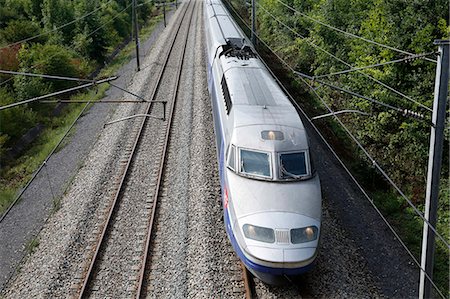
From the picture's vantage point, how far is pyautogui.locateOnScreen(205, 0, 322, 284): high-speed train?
10688 millimetres

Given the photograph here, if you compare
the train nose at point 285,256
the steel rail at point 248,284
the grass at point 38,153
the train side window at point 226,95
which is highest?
the train side window at point 226,95

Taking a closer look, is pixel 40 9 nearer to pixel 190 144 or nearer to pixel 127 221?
pixel 190 144

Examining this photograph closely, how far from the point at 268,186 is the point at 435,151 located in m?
4.33

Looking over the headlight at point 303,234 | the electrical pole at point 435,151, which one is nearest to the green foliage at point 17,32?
the headlight at point 303,234

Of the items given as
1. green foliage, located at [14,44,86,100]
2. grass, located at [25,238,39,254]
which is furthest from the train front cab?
green foliage, located at [14,44,86,100]

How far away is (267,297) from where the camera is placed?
37.0 feet

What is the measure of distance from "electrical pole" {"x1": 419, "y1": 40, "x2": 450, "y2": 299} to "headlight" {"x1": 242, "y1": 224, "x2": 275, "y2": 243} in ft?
11.4

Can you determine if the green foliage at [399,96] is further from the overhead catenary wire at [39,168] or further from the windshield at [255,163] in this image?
the overhead catenary wire at [39,168]

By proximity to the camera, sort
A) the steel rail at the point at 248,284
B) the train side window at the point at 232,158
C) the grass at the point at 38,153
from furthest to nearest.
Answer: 1. the grass at the point at 38,153
2. the train side window at the point at 232,158
3. the steel rail at the point at 248,284

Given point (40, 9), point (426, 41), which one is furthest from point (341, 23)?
point (40, 9)

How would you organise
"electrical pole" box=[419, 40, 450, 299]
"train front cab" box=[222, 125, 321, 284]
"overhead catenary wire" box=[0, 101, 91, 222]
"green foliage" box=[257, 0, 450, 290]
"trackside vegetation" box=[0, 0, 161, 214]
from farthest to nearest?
"trackside vegetation" box=[0, 0, 161, 214] < "green foliage" box=[257, 0, 450, 290] < "overhead catenary wire" box=[0, 101, 91, 222] < "train front cab" box=[222, 125, 321, 284] < "electrical pole" box=[419, 40, 450, 299]

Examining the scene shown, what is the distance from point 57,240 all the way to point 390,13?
1618cm

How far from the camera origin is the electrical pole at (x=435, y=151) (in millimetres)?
8500

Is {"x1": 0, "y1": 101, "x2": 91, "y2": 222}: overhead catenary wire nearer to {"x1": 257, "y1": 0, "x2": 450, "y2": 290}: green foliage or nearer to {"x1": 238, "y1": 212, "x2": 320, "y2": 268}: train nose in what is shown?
{"x1": 238, "y1": 212, "x2": 320, "y2": 268}: train nose
